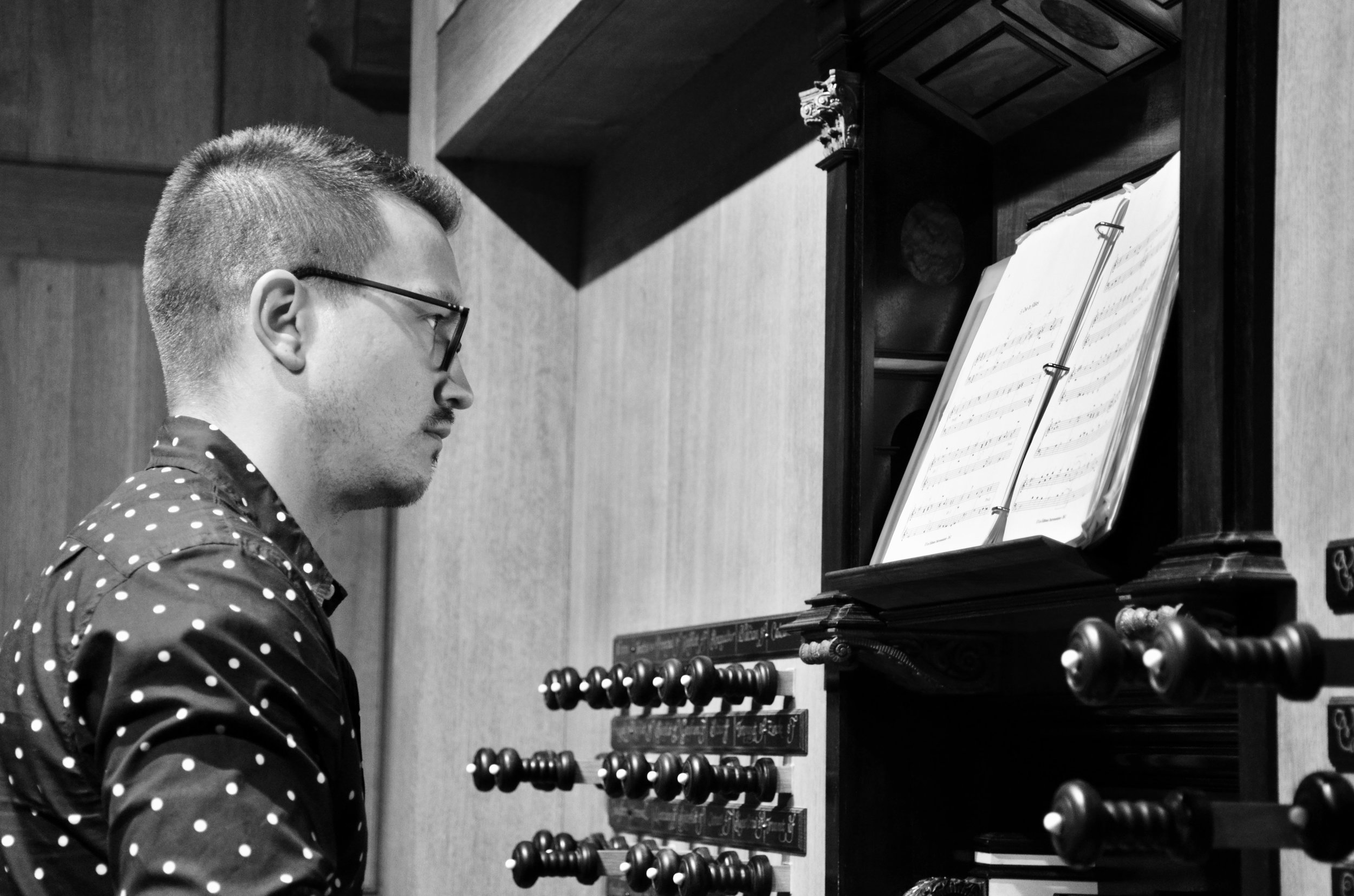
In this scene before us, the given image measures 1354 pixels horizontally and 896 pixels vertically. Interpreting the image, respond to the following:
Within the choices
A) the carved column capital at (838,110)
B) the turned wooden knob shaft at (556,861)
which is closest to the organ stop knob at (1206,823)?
the carved column capital at (838,110)

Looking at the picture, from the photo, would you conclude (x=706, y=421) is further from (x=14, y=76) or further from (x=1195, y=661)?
(x=14, y=76)

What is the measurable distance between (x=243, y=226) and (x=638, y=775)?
1.42 metres

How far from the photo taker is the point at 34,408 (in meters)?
4.52

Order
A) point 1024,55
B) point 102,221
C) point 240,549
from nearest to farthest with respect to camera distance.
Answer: point 240,549, point 1024,55, point 102,221

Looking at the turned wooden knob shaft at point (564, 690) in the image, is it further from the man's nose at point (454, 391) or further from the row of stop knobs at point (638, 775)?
the man's nose at point (454, 391)

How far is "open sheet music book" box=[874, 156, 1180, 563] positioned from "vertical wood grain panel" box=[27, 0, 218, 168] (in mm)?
3061

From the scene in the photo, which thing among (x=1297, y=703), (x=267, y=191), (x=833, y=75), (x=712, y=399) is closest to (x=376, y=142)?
(x=712, y=399)

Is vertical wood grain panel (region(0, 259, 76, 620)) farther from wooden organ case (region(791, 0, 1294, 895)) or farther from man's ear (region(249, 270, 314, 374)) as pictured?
man's ear (region(249, 270, 314, 374))

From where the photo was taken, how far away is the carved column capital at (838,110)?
2271 mm

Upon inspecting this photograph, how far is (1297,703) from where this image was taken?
4.50 ft

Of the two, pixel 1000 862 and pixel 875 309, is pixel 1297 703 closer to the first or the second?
pixel 1000 862

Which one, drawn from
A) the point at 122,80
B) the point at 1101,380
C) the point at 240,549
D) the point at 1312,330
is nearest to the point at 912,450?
the point at 1101,380

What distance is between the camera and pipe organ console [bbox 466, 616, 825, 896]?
264 centimetres

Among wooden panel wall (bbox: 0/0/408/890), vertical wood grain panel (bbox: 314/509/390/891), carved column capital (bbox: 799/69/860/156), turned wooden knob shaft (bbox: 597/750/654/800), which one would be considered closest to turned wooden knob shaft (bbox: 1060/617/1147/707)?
carved column capital (bbox: 799/69/860/156)
